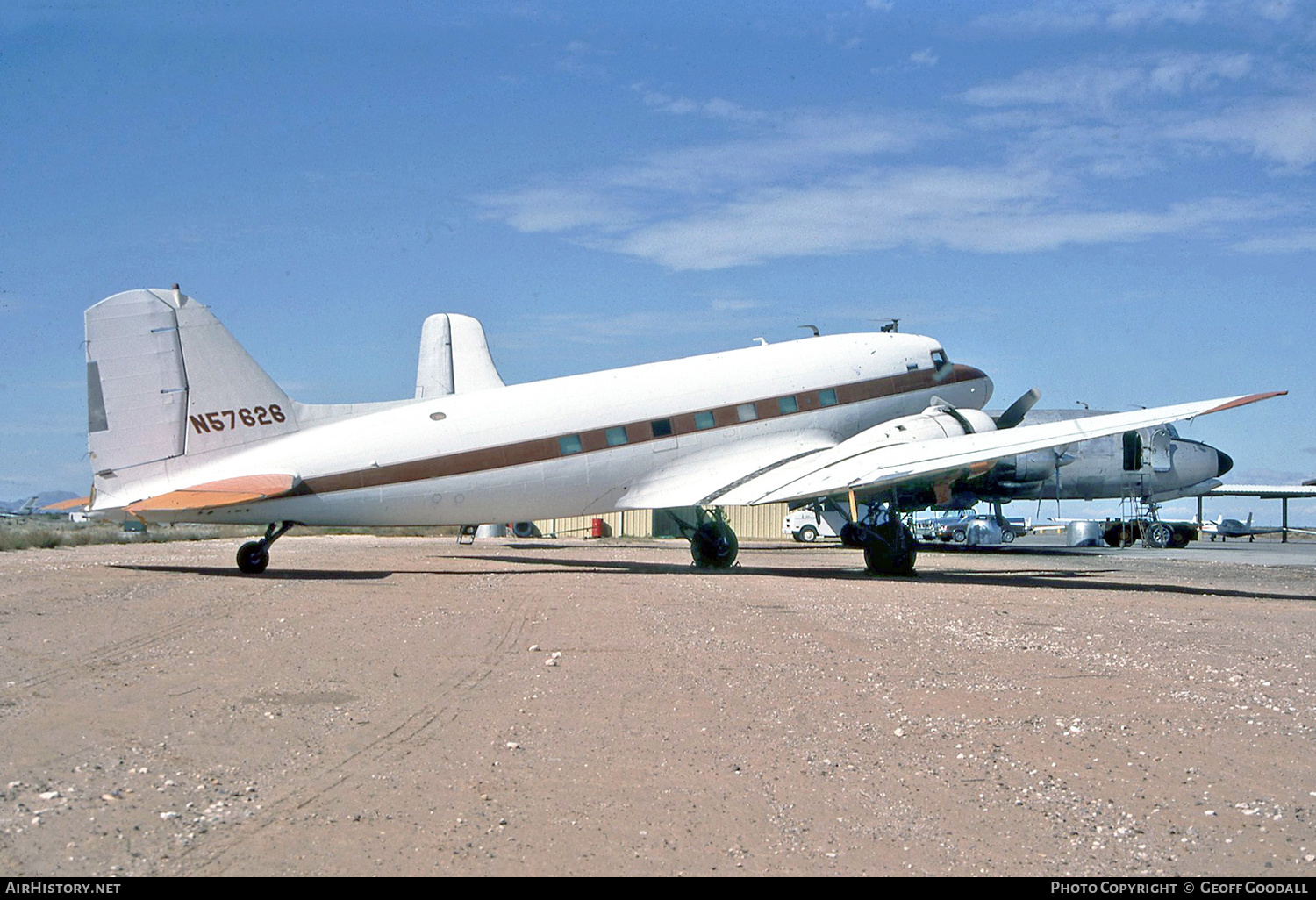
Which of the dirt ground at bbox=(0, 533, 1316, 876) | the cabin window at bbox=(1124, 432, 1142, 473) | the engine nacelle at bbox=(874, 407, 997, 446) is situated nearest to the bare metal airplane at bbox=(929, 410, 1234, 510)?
the cabin window at bbox=(1124, 432, 1142, 473)

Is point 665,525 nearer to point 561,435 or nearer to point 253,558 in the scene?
point 561,435

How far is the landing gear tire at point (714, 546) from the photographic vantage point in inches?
834

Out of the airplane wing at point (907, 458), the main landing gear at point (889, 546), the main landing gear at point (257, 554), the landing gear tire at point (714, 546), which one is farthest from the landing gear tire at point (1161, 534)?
the main landing gear at point (257, 554)

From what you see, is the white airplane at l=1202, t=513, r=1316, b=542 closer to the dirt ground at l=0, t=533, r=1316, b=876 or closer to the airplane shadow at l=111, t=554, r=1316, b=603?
the airplane shadow at l=111, t=554, r=1316, b=603

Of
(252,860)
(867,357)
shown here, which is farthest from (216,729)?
(867,357)

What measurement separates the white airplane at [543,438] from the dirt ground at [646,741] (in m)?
4.46

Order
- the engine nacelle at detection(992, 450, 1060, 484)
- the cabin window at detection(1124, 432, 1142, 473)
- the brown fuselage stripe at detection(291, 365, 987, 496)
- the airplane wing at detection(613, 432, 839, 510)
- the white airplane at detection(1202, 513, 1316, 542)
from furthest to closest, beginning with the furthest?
the white airplane at detection(1202, 513, 1316, 542)
the cabin window at detection(1124, 432, 1142, 473)
the engine nacelle at detection(992, 450, 1060, 484)
the airplane wing at detection(613, 432, 839, 510)
the brown fuselage stripe at detection(291, 365, 987, 496)

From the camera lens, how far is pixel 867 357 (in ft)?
73.7

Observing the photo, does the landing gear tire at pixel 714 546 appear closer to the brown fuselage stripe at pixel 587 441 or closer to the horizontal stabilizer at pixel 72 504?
the brown fuselage stripe at pixel 587 441

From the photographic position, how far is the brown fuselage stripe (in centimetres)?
1812

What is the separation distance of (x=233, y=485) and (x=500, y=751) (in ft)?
41.0

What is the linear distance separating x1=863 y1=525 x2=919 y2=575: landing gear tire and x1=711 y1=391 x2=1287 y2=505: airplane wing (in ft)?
5.48

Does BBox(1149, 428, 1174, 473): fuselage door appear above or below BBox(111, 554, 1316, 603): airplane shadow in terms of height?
above

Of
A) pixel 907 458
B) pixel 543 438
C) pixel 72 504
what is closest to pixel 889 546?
pixel 907 458
